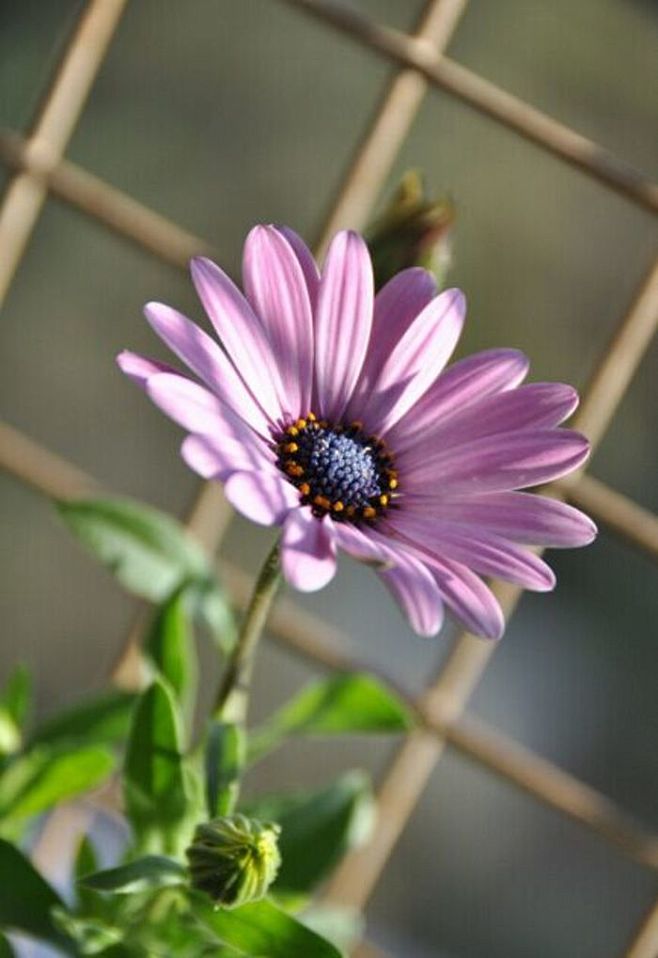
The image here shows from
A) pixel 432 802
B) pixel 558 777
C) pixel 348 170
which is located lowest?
pixel 432 802

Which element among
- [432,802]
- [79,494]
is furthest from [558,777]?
[79,494]

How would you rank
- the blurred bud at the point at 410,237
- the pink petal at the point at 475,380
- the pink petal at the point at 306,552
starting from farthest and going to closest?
the blurred bud at the point at 410,237
the pink petal at the point at 475,380
the pink petal at the point at 306,552

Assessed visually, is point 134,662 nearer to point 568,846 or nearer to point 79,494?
point 79,494

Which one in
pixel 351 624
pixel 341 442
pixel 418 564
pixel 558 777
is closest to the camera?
pixel 418 564

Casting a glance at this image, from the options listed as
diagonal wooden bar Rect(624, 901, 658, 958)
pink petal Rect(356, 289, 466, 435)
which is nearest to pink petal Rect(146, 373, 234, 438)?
pink petal Rect(356, 289, 466, 435)

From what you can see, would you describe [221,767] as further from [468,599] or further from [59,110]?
[59,110]

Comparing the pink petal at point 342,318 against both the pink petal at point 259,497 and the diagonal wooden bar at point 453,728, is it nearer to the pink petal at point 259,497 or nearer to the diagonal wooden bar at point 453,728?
the pink petal at point 259,497

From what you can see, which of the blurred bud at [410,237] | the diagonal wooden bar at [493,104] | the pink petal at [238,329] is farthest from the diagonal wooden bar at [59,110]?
the pink petal at [238,329]
